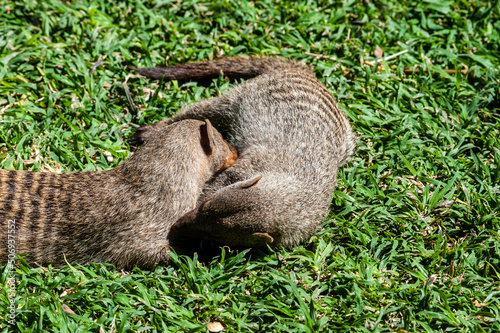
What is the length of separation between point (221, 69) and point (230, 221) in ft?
5.73

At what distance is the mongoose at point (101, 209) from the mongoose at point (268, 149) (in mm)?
188

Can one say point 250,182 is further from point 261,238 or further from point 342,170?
point 342,170

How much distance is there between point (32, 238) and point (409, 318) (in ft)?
7.66

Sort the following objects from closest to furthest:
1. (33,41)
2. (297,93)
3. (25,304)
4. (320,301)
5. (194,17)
A: (25,304) → (320,301) → (297,93) → (33,41) → (194,17)

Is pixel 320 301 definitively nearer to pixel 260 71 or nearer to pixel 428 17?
pixel 260 71

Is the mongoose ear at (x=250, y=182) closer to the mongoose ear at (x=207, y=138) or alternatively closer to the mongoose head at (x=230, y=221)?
the mongoose head at (x=230, y=221)

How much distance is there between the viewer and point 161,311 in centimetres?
301

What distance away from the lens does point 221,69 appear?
4574mm

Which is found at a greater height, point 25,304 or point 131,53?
point 131,53

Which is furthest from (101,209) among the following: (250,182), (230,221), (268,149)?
(268,149)

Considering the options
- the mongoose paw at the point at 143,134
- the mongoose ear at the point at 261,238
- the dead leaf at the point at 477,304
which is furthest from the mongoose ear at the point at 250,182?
the dead leaf at the point at 477,304

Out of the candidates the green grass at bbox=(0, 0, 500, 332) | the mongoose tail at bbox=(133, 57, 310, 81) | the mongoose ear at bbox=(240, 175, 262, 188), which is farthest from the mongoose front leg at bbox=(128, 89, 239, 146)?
the mongoose ear at bbox=(240, 175, 262, 188)

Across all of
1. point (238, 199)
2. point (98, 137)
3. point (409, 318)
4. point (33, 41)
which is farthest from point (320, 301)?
point (33, 41)

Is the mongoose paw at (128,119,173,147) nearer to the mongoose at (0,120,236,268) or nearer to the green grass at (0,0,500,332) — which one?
the green grass at (0,0,500,332)
